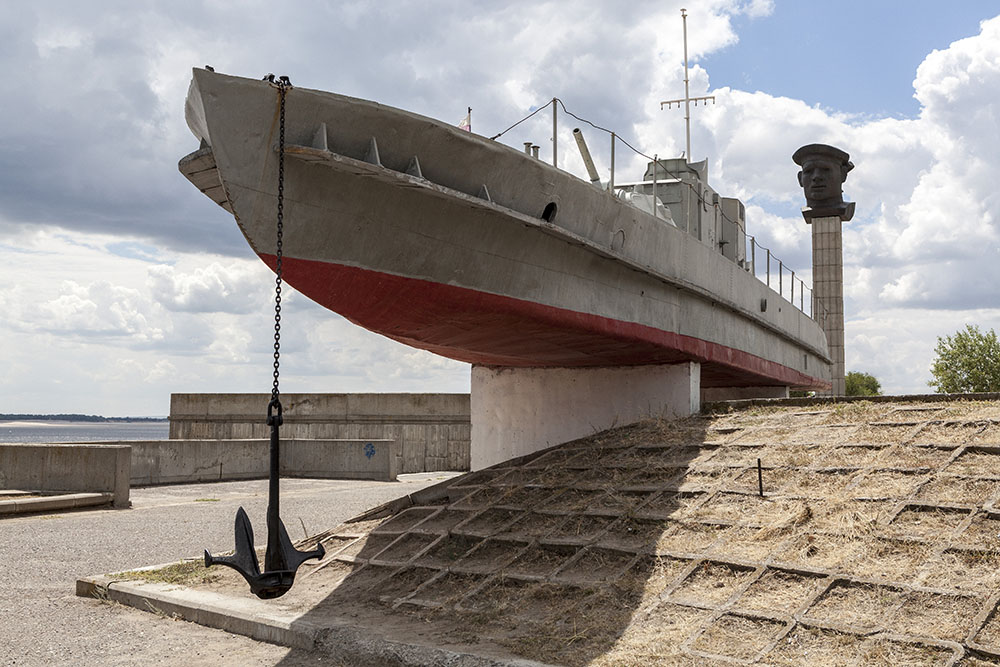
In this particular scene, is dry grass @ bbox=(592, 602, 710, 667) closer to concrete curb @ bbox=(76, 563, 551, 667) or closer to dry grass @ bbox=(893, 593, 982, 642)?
concrete curb @ bbox=(76, 563, 551, 667)

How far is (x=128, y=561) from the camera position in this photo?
336 inches

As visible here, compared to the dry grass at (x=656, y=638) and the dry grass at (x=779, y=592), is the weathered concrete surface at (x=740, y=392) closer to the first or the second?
the dry grass at (x=779, y=592)

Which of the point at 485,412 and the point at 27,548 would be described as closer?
the point at 27,548

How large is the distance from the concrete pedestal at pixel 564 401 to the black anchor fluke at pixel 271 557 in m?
6.31

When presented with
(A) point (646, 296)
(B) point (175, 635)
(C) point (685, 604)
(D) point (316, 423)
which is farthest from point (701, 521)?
(D) point (316, 423)

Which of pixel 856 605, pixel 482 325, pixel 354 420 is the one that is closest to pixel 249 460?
pixel 354 420

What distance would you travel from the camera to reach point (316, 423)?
909 inches

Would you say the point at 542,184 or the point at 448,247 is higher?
the point at 542,184

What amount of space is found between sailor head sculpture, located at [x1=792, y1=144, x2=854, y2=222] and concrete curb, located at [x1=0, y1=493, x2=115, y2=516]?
23718mm

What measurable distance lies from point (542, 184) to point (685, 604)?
191 inches

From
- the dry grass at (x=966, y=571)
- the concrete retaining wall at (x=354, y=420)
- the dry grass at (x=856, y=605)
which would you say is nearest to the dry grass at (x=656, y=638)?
the dry grass at (x=856, y=605)

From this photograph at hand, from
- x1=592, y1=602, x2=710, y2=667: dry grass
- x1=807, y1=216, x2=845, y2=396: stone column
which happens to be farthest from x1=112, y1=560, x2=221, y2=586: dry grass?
x1=807, y1=216, x2=845, y2=396: stone column

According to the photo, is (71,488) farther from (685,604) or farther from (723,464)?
(685,604)

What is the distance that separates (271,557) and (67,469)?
34.0 feet
